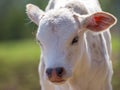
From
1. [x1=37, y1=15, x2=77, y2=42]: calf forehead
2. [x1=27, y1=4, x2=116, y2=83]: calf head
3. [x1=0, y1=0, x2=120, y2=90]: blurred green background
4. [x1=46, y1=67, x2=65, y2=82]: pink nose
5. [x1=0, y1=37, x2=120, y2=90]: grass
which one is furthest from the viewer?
[x1=0, y1=0, x2=120, y2=90]: blurred green background

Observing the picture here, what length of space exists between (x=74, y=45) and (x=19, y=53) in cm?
1360

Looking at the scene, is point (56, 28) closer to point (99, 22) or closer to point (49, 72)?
point (49, 72)

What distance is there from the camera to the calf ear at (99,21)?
788 cm

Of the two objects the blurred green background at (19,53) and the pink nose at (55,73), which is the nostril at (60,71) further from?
the blurred green background at (19,53)

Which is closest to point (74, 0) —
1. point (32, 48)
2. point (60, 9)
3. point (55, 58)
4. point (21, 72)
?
point (60, 9)

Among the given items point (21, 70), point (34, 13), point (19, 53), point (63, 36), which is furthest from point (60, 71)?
point (19, 53)

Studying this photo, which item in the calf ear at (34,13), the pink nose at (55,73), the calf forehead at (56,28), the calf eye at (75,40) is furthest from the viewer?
the calf ear at (34,13)

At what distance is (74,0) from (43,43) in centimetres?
96

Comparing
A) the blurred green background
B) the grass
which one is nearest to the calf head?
the blurred green background

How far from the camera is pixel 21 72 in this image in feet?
56.2

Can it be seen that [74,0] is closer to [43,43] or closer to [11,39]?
[43,43]

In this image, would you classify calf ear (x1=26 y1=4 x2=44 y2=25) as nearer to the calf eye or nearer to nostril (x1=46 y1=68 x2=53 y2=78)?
the calf eye

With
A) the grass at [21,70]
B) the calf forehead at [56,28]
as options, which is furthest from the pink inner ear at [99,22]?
the grass at [21,70]

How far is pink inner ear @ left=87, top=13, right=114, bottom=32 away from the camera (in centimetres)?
788
